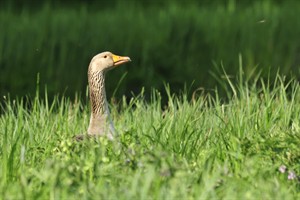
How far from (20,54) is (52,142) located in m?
5.95

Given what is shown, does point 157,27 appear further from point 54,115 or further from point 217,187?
point 217,187

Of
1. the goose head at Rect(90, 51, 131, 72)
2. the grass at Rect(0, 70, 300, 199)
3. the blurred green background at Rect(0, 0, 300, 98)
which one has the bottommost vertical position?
the blurred green background at Rect(0, 0, 300, 98)

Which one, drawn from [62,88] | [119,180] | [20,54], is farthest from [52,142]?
[20,54]

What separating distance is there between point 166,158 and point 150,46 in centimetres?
720

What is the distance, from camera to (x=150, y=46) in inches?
500

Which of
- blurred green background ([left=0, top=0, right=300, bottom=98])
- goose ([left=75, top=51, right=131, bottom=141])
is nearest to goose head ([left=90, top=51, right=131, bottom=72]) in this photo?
goose ([left=75, top=51, right=131, bottom=141])

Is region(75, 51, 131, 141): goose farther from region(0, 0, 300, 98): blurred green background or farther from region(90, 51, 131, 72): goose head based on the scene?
region(0, 0, 300, 98): blurred green background

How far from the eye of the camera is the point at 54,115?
Result: 7852 mm

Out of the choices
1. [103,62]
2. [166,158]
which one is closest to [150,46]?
[103,62]

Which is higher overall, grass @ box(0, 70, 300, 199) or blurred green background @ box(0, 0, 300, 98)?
grass @ box(0, 70, 300, 199)

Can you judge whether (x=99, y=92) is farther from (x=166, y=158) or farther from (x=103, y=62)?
(x=166, y=158)

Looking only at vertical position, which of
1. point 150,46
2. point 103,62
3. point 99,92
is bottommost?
point 150,46

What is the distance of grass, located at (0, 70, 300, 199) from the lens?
5.29 meters

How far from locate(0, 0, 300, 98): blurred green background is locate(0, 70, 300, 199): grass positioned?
12.2 feet
